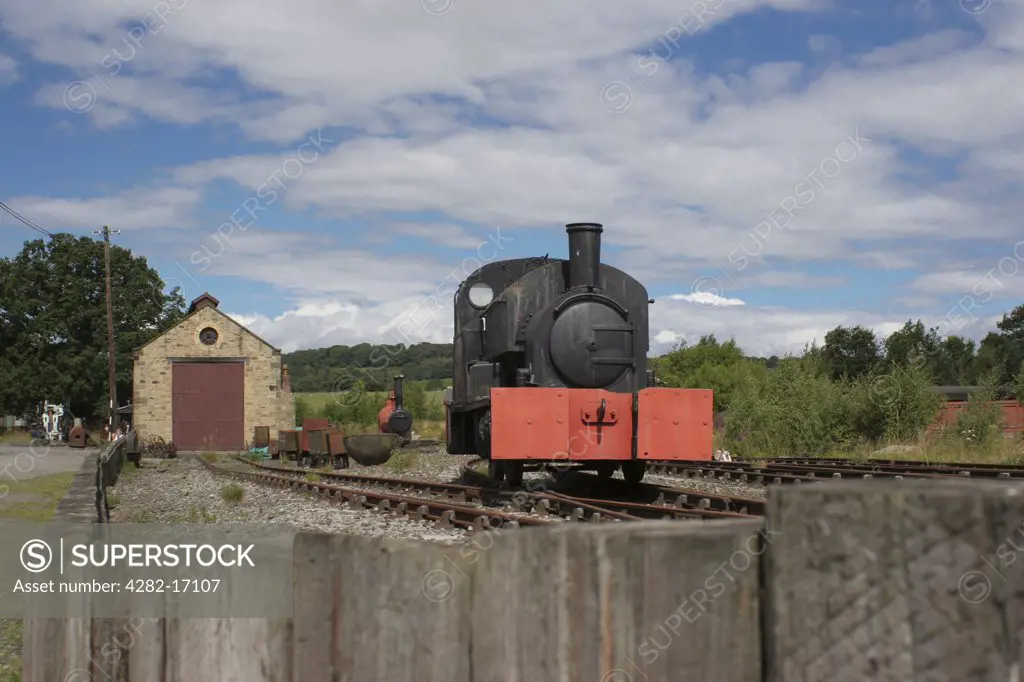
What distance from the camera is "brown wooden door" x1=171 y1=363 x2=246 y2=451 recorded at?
146ft

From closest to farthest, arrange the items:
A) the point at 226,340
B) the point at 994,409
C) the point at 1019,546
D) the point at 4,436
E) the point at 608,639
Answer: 1. the point at 1019,546
2. the point at 608,639
3. the point at 994,409
4. the point at 226,340
5. the point at 4,436

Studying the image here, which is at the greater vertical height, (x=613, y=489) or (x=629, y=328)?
(x=629, y=328)

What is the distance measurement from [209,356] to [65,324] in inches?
931

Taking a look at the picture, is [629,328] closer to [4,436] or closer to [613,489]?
[613,489]

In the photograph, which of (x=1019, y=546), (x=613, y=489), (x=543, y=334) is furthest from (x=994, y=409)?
(x=1019, y=546)

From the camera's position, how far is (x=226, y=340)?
45438mm

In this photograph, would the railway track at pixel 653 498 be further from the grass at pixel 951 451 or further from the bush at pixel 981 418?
the bush at pixel 981 418

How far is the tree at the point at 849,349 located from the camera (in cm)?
6919

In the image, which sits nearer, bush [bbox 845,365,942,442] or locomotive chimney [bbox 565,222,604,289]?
locomotive chimney [bbox 565,222,604,289]

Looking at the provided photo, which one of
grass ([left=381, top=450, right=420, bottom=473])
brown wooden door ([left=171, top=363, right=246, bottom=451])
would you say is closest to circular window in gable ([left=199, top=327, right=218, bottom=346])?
brown wooden door ([left=171, top=363, right=246, bottom=451])

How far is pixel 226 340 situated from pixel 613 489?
3526 centimetres

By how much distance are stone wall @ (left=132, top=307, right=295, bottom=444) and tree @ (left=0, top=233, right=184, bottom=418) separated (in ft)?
63.0

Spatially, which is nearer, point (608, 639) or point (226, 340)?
point (608, 639)

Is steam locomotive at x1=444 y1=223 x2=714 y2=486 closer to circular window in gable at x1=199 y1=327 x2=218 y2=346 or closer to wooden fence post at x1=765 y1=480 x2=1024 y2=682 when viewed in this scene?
wooden fence post at x1=765 y1=480 x2=1024 y2=682
